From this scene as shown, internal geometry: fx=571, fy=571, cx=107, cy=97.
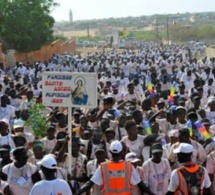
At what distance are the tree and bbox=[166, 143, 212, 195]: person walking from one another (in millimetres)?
26566

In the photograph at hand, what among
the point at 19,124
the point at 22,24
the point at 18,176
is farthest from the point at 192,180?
the point at 22,24

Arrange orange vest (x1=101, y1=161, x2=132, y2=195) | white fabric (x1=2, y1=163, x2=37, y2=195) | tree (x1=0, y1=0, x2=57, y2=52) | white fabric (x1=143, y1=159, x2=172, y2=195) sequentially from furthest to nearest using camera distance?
tree (x1=0, y1=0, x2=57, y2=52)
white fabric (x1=143, y1=159, x2=172, y2=195)
white fabric (x1=2, y1=163, x2=37, y2=195)
orange vest (x1=101, y1=161, x2=132, y2=195)

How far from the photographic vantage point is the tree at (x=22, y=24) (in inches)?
1248

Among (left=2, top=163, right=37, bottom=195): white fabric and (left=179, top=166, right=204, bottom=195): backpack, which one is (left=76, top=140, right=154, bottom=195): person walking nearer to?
(left=179, top=166, right=204, bottom=195): backpack

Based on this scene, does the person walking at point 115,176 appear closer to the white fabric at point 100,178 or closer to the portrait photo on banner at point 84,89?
the white fabric at point 100,178

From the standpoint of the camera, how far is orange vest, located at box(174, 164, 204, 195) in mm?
5836

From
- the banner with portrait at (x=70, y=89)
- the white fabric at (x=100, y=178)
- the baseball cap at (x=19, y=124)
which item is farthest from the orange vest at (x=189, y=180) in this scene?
the baseball cap at (x=19, y=124)

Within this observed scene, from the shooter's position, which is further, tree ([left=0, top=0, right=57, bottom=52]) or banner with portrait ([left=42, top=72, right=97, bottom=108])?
tree ([left=0, top=0, right=57, bottom=52])

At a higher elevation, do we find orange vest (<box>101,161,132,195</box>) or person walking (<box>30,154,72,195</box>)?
person walking (<box>30,154,72,195</box>)

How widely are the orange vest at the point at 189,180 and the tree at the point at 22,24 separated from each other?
87.5 feet

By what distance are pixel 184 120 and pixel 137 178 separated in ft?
11.5

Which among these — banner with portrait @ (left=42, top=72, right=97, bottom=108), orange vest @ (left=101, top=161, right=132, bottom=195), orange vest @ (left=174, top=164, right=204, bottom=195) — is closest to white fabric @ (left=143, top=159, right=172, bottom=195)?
orange vest @ (left=101, top=161, right=132, bottom=195)

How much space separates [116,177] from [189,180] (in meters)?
0.77

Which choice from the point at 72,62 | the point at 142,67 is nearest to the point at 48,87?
the point at 142,67
